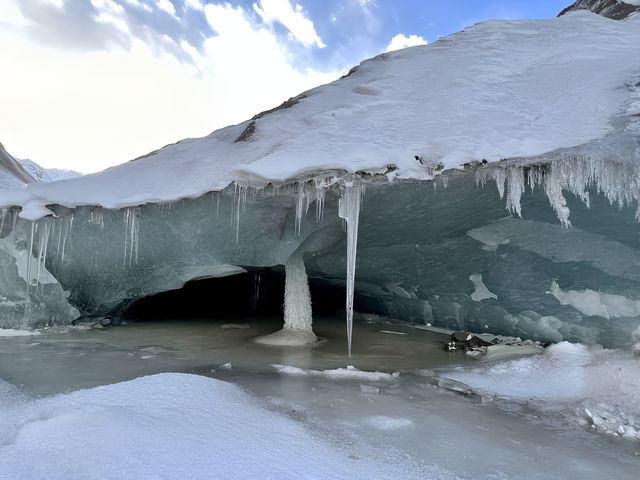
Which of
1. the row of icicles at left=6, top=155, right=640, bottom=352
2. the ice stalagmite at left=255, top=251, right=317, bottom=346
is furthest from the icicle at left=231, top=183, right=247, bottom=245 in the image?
the ice stalagmite at left=255, top=251, right=317, bottom=346

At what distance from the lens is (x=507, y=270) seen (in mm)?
7410

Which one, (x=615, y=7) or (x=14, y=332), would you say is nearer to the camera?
(x=14, y=332)

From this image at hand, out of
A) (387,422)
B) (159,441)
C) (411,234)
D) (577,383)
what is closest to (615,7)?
(411,234)

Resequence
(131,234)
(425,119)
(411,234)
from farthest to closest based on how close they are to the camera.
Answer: (411,234) → (131,234) → (425,119)

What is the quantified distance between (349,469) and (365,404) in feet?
4.72

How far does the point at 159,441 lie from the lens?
250cm

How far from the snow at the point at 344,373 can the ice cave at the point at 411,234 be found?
1.5 inches

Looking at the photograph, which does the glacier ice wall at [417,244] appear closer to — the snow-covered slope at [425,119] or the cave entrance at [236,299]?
the snow-covered slope at [425,119]

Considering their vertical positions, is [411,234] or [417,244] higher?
[411,234]

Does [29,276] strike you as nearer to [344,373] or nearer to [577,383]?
[344,373]

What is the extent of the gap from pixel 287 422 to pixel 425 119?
4.65 metres

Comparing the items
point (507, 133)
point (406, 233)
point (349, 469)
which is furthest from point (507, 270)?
point (349, 469)

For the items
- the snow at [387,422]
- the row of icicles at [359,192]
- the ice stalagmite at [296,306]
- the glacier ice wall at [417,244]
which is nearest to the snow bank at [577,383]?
the glacier ice wall at [417,244]

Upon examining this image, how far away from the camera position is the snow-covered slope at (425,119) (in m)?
5.29
